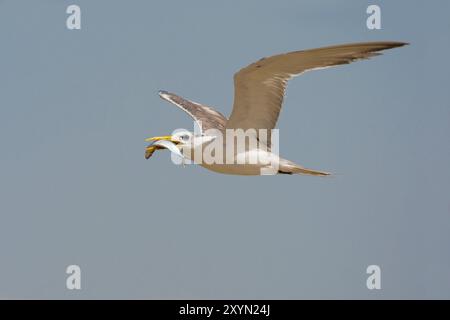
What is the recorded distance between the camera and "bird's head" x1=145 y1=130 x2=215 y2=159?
1052 centimetres

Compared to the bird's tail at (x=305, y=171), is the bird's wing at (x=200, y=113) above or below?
above

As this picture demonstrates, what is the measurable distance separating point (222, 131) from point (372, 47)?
2.43 m

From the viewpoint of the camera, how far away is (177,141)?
10648mm

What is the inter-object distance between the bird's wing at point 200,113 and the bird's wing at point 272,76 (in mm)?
743

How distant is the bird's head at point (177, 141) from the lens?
34.5ft

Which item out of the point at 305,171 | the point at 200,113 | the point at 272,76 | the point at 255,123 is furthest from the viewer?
the point at 200,113

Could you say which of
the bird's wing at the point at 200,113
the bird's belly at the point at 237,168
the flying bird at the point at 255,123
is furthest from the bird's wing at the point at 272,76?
the bird's wing at the point at 200,113

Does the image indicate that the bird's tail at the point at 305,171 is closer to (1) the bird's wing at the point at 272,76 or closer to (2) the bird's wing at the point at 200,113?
(1) the bird's wing at the point at 272,76

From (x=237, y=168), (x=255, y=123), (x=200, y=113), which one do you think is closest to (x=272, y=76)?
(x=255, y=123)

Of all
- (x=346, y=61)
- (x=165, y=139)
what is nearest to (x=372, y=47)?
(x=346, y=61)

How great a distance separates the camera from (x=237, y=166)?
1041cm

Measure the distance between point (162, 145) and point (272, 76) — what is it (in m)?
1.49

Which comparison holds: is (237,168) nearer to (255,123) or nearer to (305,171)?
(255,123)

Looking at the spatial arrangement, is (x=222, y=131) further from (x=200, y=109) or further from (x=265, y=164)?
(x=200, y=109)
